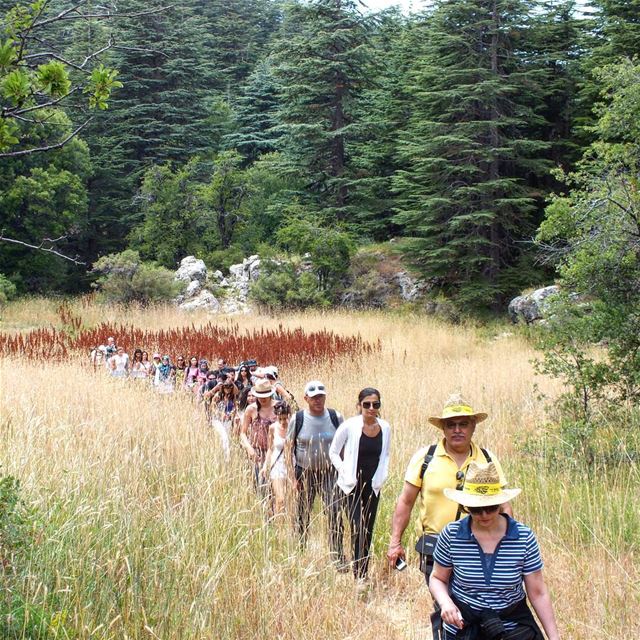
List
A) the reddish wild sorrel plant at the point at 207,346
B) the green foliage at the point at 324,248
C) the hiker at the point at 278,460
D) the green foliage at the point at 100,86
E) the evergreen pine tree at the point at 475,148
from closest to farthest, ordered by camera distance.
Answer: the green foliage at the point at 100,86
the hiker at the point at 278,460
the reddish wild sorrel plant at the point at 207,346
the evergreen pine tree at the point at 475,148
the green foliage at the point at 324,248

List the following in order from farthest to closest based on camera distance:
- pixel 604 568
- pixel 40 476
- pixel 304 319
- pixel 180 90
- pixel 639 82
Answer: pixel 180 90 → pixel 304 319 → pixel 639 82 → pixel 40 476 → pixel 604 568

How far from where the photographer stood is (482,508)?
10.5 ft

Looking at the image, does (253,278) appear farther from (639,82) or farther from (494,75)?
(639,82)

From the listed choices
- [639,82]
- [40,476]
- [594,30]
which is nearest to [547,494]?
[40,476]

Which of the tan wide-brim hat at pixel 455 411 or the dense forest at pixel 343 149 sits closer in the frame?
the tan wide-brim hat at pixel 455 411

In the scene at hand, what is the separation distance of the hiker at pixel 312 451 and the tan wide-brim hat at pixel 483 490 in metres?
2.42

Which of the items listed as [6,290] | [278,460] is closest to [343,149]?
[6,290]

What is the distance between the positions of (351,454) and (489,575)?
2132mm

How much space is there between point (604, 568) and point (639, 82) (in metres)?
5.77

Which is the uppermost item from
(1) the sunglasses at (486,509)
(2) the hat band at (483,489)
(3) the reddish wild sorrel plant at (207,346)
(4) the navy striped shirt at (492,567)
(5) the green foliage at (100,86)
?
(5) the green foliage at (100,86)

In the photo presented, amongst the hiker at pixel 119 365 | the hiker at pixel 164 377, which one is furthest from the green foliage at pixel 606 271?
the hiker at pixel 119 365

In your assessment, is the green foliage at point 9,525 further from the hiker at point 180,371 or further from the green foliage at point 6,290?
the green foliage at point 6,290

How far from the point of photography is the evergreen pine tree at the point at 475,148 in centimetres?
2269

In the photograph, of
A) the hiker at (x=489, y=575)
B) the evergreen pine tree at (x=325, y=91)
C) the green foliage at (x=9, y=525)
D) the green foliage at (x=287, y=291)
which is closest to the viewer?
the hiker at (x=489, y=575)
